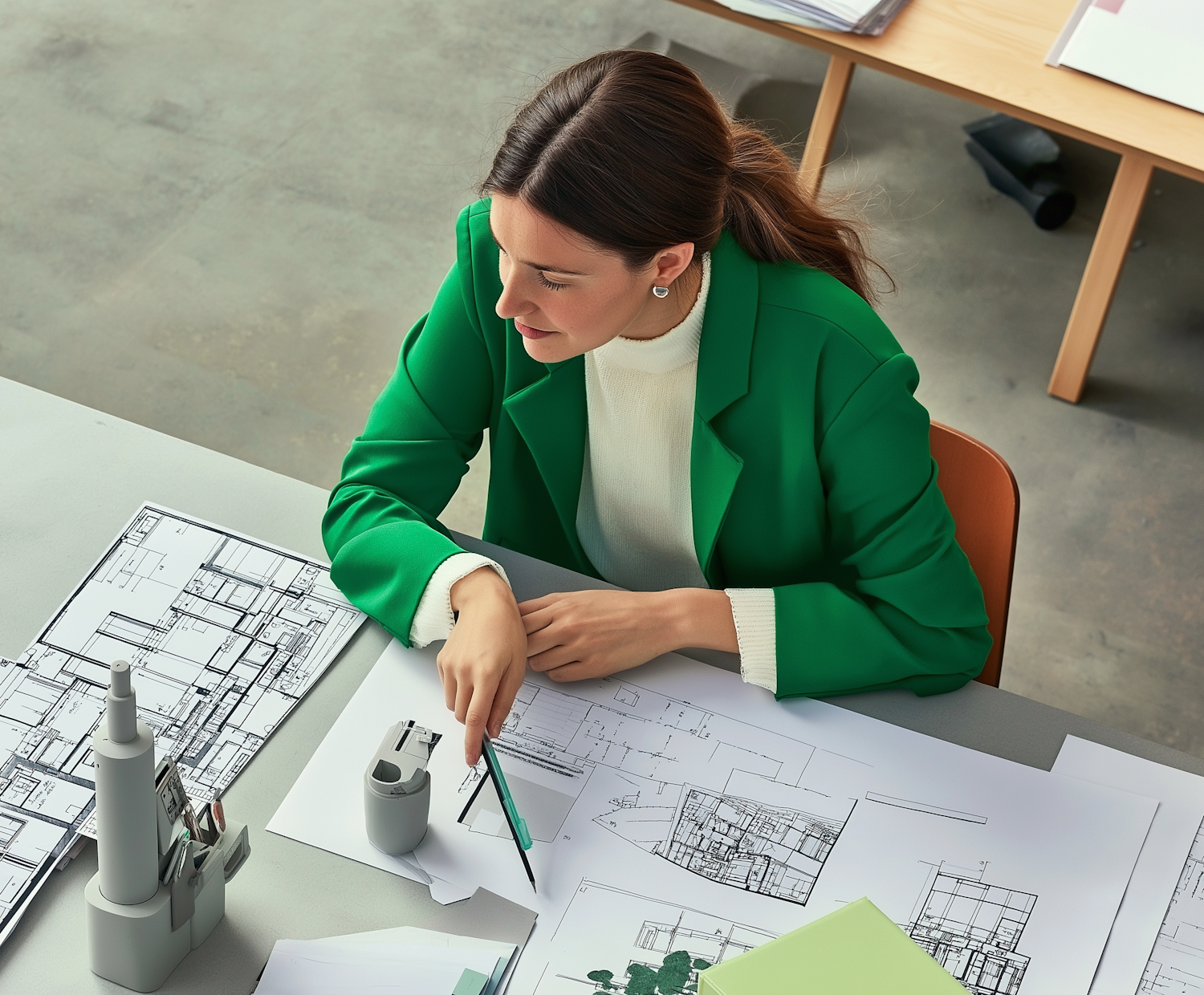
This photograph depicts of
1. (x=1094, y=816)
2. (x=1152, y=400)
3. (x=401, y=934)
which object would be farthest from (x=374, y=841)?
(x=1152, y=400)

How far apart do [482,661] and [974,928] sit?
18.3 inches

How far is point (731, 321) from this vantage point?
4.42 ft

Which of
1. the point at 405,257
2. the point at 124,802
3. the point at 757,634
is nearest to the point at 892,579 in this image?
the point at 757,634

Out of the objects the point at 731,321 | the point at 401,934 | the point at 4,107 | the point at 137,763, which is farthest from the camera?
the point at 4,107

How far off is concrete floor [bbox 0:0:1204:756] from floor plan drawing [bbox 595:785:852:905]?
1.35 m

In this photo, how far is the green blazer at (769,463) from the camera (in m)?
1.30

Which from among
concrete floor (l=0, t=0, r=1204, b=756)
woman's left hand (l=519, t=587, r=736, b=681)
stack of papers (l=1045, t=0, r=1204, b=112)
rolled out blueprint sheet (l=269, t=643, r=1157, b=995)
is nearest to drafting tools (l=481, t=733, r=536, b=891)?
rolled out blueprint sheet (l=269, t=643, r=1157, b=995)

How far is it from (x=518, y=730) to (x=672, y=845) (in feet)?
0.59

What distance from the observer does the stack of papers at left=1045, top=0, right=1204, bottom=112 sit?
2.38 meters

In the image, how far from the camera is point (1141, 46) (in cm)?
244

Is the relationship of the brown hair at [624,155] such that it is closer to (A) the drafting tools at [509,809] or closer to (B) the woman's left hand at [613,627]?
(B) the woman's left hand at [613,627]

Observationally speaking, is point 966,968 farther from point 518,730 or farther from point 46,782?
point 46,782

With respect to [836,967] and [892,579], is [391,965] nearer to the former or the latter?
[836,967]

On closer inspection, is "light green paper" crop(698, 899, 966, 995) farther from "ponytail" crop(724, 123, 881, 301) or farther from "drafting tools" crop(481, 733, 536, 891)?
"ponytail" crop(724, 123, 881, 301)
